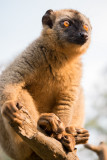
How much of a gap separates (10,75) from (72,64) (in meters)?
1.59

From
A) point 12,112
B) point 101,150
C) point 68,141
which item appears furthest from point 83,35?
point 101,150

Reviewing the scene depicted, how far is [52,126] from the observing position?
4242 mm

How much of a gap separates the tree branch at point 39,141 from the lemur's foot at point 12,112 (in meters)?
0.06

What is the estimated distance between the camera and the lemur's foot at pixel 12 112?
3.63m

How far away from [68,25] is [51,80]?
1372mm

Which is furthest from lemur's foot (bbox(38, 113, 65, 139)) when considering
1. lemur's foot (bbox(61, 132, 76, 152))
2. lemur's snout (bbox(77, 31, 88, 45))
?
lemur's snout (bbox(77, 31, 88, 45))

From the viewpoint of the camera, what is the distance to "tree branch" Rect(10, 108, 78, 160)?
12.0 feet

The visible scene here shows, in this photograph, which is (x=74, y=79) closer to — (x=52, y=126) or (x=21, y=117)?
(x=52, y=126)

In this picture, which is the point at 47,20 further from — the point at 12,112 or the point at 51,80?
the point at 12,112

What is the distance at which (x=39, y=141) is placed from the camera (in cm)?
376

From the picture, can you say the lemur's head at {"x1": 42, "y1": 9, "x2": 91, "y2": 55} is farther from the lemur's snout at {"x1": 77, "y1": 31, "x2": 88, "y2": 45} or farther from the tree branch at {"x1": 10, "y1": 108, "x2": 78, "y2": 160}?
the tree branch at {"x1": 10, "y1": 108, "x2": 78, "y2": 160}

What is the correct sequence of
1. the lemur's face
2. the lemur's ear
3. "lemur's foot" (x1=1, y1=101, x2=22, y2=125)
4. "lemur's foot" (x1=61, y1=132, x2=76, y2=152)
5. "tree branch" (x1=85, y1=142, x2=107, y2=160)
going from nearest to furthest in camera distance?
"lemur's foot" (x1=1, y1=101, x2=22, y2=125)
"lemur's foot" (x1=61, y1=132, x2=76, y2=152)
the lemur's face
the lemur's ear
"tree branch" (x1=85, y1=142, x2=107, y2=160)

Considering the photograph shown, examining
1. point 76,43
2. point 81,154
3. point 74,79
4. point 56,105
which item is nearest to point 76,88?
point 74,79

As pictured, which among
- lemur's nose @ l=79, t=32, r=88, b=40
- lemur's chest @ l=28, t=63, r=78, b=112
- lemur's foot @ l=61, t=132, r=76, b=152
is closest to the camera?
lemur's foot @ l=61, t=132, r=76, b=152
